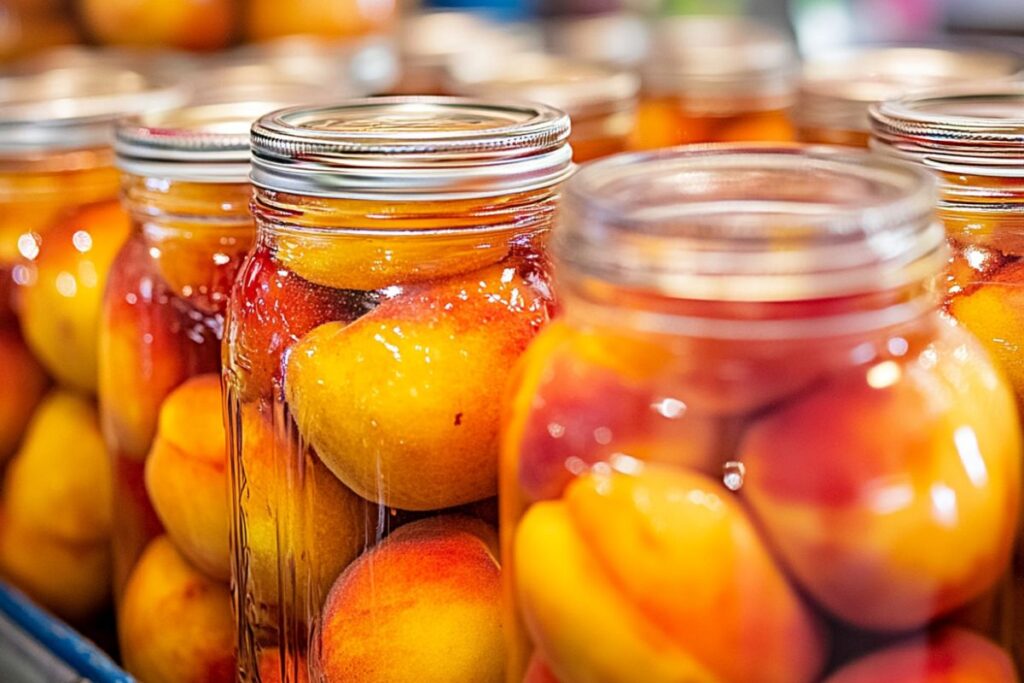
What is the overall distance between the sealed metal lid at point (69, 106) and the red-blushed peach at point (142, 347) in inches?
5.7

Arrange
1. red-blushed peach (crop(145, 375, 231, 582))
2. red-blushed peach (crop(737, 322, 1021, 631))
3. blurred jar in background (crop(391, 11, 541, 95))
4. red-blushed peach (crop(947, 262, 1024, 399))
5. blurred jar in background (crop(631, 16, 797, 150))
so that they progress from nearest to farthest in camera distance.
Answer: red-blushed peach (crop(737, 322, 1021, 631)), red-blushed peach (crop(947, 262, 1024, 399)), red-blushed peach (crop(145, 375, 231, 582)), blurred jar in background (crop(631, 16, 797, 150)), blurred jar in background (crop(391, 11, 541, 95))

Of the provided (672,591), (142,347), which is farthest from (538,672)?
(142,347)

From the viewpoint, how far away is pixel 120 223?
0.74 m

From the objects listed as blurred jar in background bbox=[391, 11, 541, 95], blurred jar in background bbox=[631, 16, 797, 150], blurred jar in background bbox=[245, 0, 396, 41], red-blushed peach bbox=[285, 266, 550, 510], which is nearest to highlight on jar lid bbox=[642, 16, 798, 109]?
blurred jar in background bbox=[631, 16, 797, 150]

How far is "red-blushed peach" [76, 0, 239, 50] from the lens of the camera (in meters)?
1.07

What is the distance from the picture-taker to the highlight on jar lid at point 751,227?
0.36 m

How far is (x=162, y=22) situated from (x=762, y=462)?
2.82 ft

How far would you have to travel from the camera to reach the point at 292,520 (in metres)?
0.52

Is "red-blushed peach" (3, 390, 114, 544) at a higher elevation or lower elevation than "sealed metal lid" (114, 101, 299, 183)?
lower

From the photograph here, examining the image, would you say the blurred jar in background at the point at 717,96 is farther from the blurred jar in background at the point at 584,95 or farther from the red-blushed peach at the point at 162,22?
the red-blushed peach at the point at 162,22

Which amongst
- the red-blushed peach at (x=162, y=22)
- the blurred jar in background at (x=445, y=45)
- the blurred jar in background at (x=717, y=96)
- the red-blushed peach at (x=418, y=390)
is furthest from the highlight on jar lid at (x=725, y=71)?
the red-blushed peach at (x=418, y=390)

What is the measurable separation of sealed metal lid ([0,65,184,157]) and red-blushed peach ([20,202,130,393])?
49 millimetres

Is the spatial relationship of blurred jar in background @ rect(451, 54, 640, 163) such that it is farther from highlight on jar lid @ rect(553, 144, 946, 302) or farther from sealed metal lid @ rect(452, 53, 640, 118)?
highlight on jar lid @ rect(553, 144, 946, 302)

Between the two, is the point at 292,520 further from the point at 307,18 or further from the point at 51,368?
the point at 307,18
